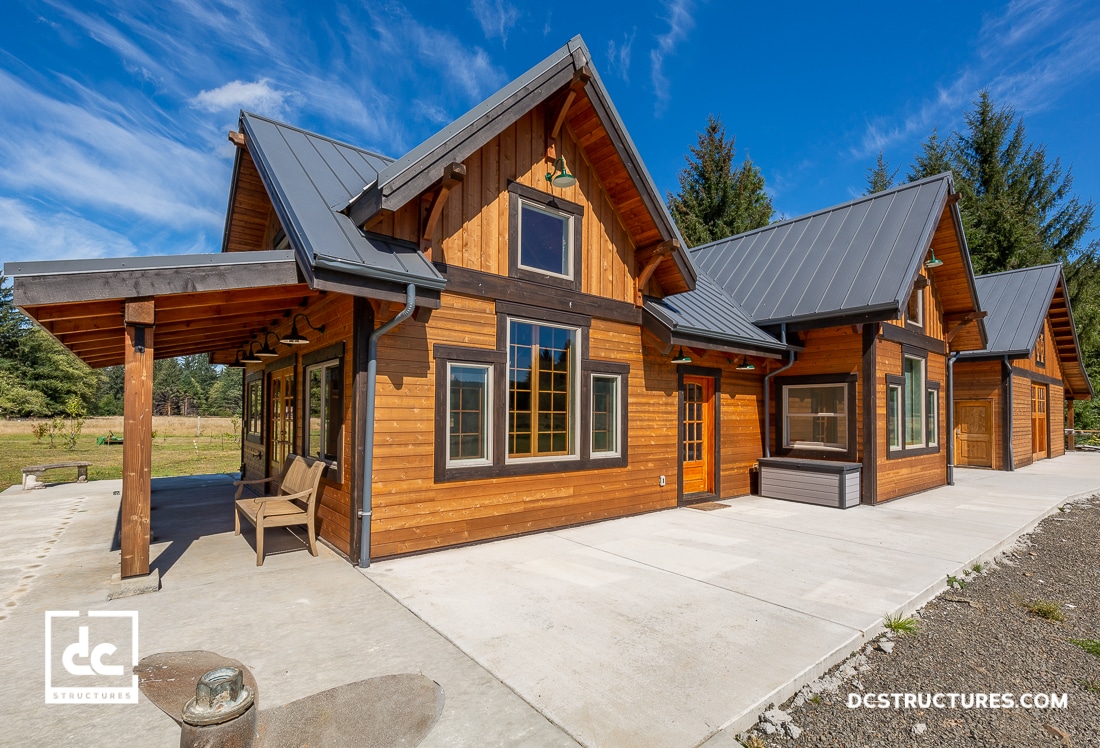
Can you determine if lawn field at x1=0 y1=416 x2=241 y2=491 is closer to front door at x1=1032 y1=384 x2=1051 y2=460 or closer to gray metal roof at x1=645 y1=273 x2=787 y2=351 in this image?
gray metal roof at x1=645 y1=273 x2=787 y2=351

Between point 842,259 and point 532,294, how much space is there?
282 inches

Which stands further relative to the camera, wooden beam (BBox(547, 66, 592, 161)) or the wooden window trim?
the wooden window trim

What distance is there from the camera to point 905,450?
10766mm

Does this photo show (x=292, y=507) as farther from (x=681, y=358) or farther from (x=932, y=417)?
(x=932, y=417)

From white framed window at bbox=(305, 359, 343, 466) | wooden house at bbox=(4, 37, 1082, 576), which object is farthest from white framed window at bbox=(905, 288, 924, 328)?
white framed window at bbox=(305, 359, 343, 466)

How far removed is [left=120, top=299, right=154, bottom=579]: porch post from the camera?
15.3 ft

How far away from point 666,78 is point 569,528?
24.9 metres

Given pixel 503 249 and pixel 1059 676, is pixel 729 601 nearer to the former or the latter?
pixel 1059 676

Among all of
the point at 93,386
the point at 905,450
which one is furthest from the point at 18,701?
the point at 93,386

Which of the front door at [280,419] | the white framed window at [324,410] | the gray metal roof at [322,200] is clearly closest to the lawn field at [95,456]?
the front door at [280,419]

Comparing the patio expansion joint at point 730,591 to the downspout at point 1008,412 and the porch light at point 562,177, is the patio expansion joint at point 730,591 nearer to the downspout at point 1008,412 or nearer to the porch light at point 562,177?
the porch light at point 562,177

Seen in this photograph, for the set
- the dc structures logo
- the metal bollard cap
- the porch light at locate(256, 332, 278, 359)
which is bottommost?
the dc structures logo

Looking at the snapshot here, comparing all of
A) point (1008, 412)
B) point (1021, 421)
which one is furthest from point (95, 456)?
point (1021, 421)

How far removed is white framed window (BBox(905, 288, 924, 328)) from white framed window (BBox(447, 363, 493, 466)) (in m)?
9.17
